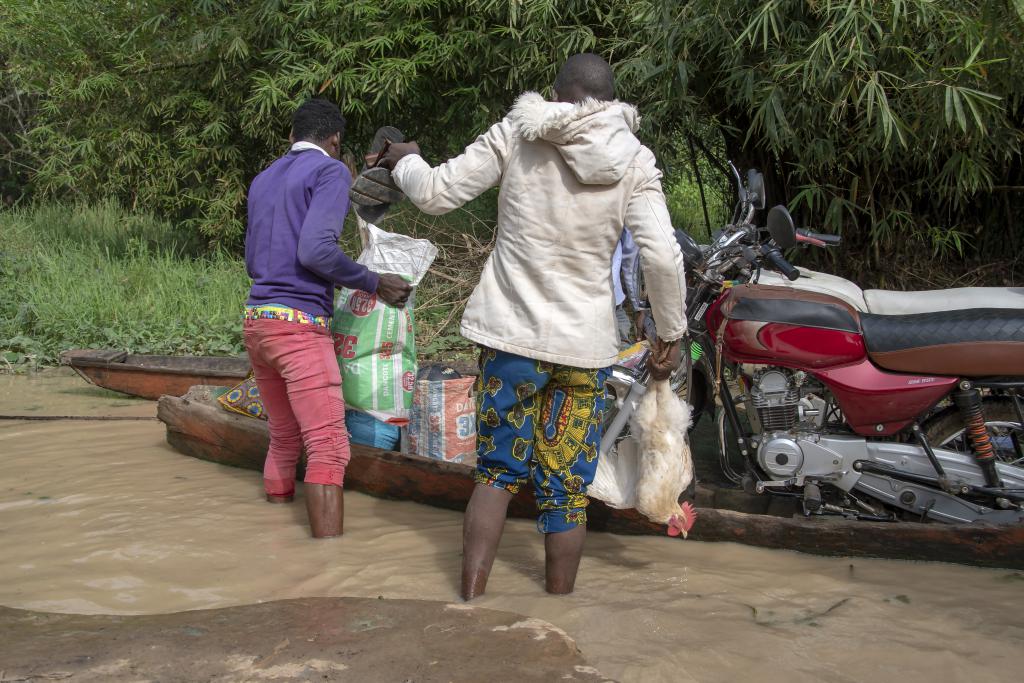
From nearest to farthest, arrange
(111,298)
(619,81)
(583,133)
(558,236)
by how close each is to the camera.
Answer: (583,133) → (558,236) → (619,81) → (111,298)

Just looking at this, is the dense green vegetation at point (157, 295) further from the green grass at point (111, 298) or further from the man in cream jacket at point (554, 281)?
the man in cream jacket at point (554, 281)

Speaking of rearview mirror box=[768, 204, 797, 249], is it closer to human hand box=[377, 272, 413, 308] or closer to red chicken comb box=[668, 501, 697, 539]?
red chicken comb box=[668, 501, 697, 539]

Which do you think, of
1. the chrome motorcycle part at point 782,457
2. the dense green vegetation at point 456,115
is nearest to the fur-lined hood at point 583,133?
the chrome motorcycle part at point 782,457

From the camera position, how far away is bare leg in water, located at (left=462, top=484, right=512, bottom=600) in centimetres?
300

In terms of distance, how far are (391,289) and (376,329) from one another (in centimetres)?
27

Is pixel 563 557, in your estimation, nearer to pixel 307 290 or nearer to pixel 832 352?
pixel 832 352

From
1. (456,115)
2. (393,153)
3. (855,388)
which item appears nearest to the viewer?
(393,153)

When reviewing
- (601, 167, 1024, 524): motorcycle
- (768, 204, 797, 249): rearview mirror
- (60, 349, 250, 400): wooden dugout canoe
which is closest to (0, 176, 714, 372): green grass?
(60, 349, 250, 400): wooden dugout canoe

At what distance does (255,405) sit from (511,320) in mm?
2241

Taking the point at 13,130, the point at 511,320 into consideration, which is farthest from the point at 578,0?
the point at 13,130

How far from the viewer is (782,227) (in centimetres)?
346

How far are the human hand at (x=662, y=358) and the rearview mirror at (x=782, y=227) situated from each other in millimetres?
706

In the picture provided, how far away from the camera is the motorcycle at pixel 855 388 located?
11.4 ft

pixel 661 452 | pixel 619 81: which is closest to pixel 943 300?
pixel 661 452
